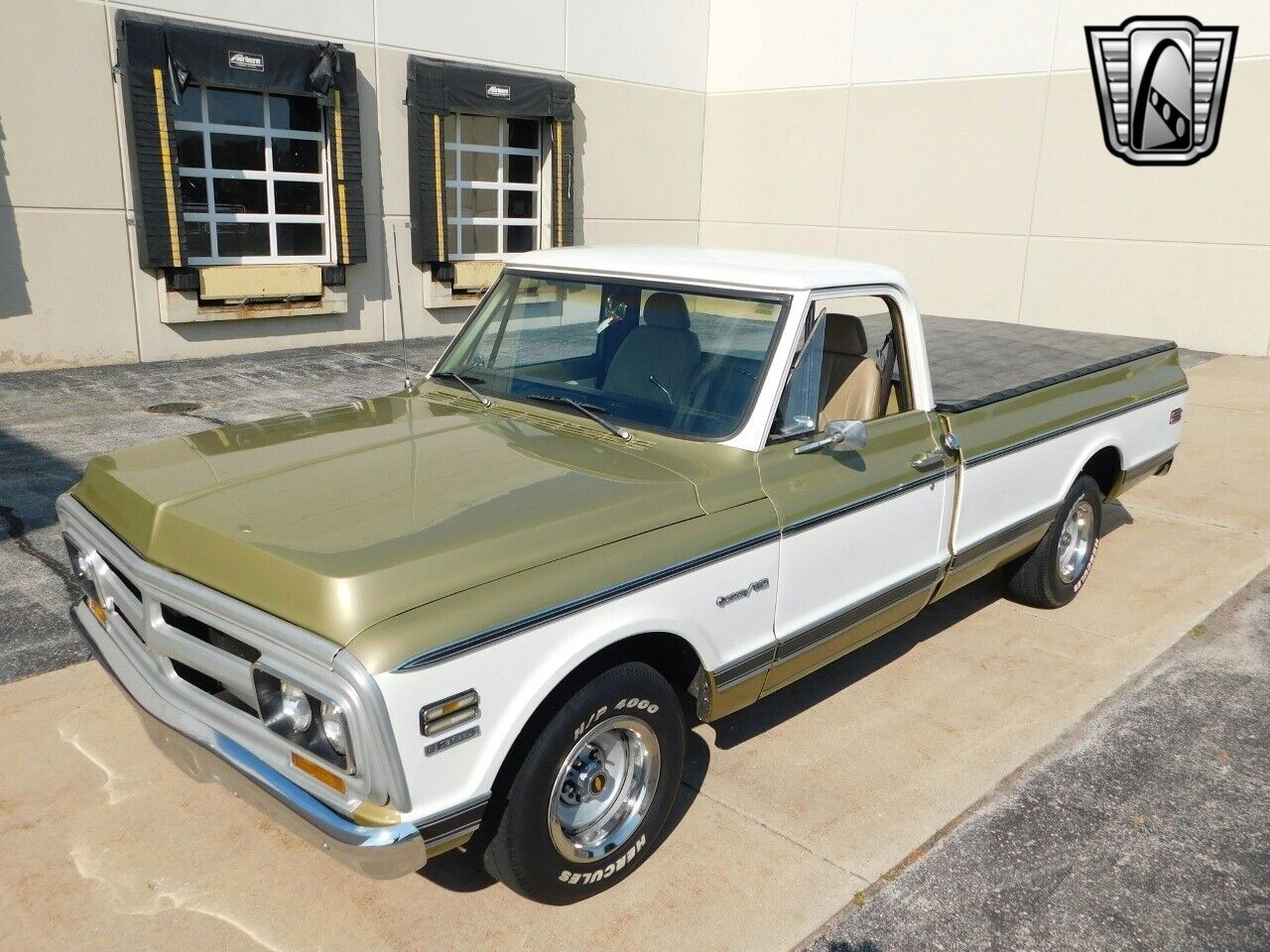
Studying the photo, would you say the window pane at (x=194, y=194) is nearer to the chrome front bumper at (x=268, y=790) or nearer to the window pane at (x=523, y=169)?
the window pane at (x=523, y=169)

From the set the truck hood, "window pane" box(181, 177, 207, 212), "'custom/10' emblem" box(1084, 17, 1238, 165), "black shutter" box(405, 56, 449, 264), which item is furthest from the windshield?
"'custom/10' emblem" box(1084, 17, 1238, 165)

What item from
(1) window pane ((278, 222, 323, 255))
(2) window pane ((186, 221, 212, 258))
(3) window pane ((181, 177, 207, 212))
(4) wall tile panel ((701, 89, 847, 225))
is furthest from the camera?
(4) wall tile panel ((701, 89, 847, 225))

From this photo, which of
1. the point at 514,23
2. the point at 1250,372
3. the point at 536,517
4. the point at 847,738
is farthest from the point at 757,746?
the point at 514,23

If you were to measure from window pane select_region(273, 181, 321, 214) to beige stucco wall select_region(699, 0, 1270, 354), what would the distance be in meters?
7.26

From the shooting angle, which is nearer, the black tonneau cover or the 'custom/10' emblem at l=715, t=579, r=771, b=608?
the 'custom/10' emblem at l=715, t=579, r=771, b=608

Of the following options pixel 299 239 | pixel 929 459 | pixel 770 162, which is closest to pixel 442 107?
pixel 299 239

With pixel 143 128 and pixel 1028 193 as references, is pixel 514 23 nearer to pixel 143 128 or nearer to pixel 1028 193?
pixel 143 128

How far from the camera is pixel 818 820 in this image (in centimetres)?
380

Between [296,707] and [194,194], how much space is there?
1067 centimetres

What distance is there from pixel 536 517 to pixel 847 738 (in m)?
1.95

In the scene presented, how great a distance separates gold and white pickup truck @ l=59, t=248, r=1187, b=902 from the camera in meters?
2.71

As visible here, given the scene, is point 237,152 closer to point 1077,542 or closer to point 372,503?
point 1077,542

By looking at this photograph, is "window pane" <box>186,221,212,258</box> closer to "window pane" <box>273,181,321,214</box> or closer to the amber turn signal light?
"window pane" <box>273,181,321,214</box>

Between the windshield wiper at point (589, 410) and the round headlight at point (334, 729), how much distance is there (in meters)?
1.59
